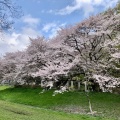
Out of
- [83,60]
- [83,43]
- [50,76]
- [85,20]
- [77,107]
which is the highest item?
[85,20]

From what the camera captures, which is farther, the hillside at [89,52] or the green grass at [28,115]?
the hillside at [89,52]

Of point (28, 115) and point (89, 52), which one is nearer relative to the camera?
point (28, 115)

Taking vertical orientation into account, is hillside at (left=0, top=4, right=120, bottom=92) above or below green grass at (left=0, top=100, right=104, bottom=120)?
above

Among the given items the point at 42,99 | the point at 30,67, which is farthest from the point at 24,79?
the point at 42,99

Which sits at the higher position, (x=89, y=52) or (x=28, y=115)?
(x=89, y=52)

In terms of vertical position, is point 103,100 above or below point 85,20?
below

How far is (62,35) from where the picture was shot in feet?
98.9

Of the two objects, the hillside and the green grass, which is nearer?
the green grass

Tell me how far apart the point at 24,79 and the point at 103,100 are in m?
23.9

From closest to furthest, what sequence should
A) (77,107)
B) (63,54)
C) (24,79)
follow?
(77,107)
(63,54)
(24,79)

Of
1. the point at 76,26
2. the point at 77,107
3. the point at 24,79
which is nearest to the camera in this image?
the point at 77,107

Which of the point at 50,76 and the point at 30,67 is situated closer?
the point at 50,76

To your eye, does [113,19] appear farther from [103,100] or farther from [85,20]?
[103,100]

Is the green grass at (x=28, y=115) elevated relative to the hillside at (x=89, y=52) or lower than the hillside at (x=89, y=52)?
lower
